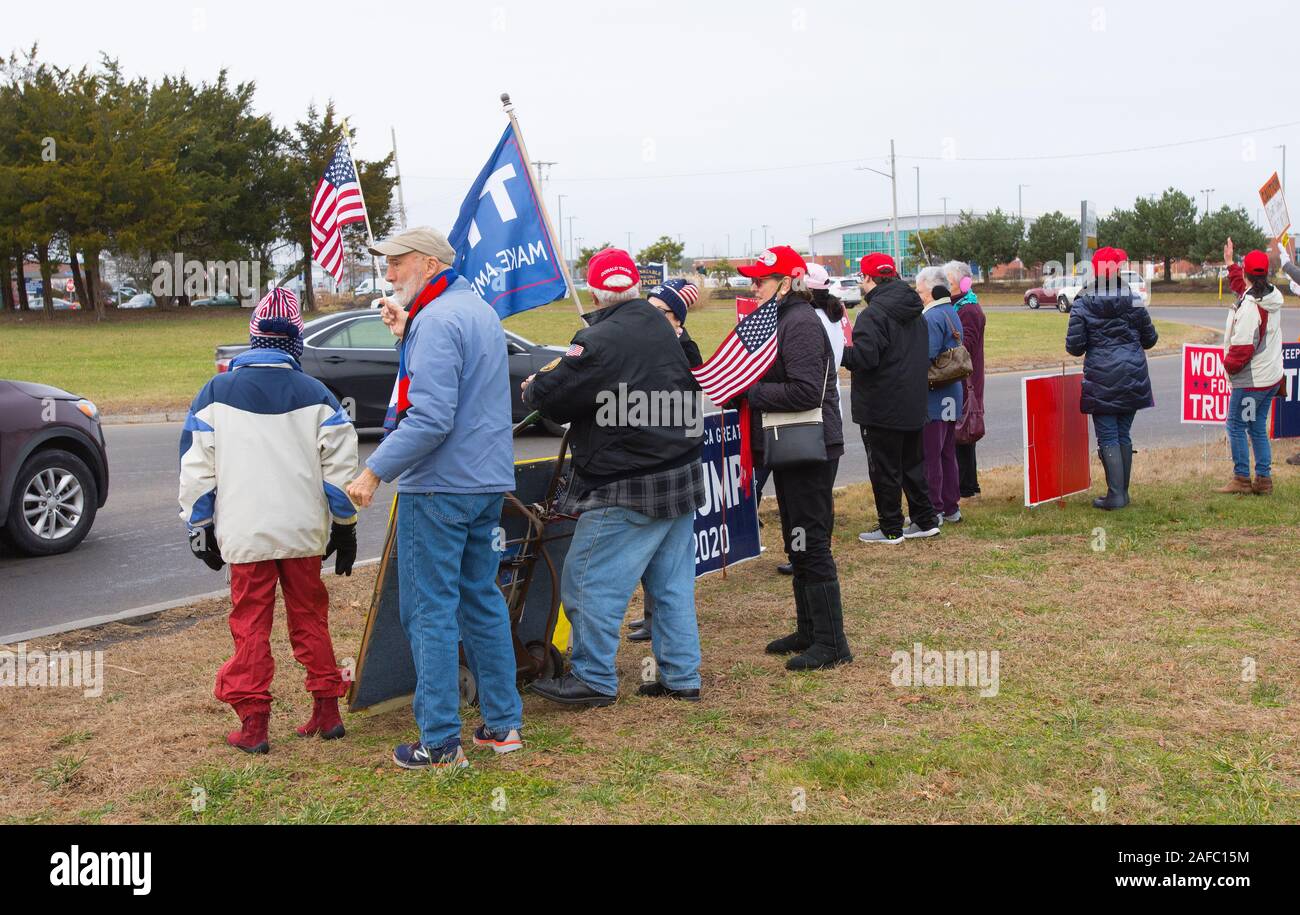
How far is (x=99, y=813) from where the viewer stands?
4141 millimetres

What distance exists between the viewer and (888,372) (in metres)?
7.69

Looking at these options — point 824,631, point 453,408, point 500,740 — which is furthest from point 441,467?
point 824,631

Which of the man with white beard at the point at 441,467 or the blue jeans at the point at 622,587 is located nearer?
the man with white beard at the point at 441,467

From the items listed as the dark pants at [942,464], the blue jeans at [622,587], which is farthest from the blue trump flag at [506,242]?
the dark pants at [942,464]

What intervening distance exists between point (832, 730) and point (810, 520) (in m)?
1.09

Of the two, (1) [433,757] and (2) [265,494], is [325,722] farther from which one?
(2) [265,494]

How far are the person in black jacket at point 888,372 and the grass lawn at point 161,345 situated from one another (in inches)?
533

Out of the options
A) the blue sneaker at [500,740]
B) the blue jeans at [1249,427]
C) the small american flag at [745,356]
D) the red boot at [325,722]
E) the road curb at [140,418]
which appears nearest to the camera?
the blue sneaker at [500,740]

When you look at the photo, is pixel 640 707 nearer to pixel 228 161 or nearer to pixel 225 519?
pixel 225 519

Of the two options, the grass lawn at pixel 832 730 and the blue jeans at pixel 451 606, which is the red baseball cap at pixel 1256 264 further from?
the blue jeans at pixel 451 606

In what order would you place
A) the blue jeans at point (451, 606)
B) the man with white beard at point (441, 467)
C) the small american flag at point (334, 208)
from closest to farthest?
the man with white beard at point (441, 467) → the blue jeans at point (451, 606) → the small american flag at point (334, 208)

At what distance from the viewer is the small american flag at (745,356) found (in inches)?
226

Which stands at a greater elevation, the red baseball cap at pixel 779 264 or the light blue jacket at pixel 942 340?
the red baseball cap at pixel 779 264
